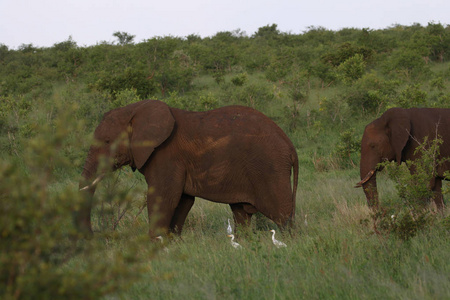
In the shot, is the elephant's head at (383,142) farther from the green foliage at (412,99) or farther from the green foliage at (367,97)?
the green foliage at (367,97)

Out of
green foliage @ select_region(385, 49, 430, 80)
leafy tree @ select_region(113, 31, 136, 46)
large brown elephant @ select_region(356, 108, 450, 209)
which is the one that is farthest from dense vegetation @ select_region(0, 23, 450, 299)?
leafy tree @ select_region(113, 31, 136, 46)

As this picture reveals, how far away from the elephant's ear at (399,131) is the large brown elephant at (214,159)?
7.15 ft

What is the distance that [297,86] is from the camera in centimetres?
1708

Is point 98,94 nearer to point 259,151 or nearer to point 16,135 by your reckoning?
point 16,135

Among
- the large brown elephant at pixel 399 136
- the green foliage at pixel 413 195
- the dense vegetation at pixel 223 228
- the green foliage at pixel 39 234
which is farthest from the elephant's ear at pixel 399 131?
the green foliage at pixel 39 234

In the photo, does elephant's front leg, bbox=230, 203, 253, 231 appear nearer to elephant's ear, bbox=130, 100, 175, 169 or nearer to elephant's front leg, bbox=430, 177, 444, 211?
elephant's ear, bbox=130, 100, 175, 169

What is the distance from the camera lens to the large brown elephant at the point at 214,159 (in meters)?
5.93

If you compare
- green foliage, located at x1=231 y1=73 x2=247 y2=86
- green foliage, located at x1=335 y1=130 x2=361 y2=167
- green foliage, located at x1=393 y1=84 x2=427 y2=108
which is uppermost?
green foliage, located at x1=231 y1=73 x2=247 y2=86

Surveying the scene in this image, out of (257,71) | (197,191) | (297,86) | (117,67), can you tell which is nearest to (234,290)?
(197,191)

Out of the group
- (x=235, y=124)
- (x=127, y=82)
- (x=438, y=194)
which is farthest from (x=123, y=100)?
(x=438, y=194)

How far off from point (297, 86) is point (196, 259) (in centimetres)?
1304

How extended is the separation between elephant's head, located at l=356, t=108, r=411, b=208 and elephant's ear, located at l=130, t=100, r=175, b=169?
3148mm

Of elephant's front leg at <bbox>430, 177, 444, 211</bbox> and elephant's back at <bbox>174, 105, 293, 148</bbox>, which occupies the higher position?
elephant's back at <bbox>174, 105, 293, 148</bbox>

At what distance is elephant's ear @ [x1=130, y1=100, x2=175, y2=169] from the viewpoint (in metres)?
5.89
